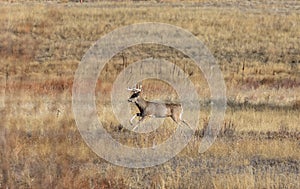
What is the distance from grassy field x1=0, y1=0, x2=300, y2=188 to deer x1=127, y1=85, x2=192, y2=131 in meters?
0.22

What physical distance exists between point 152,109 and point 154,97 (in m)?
4.31

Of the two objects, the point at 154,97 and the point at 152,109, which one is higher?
the point at 154,97

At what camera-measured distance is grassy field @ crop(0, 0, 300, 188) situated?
948 centimetres

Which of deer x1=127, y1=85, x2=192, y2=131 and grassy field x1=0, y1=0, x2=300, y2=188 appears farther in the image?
deer x1=127, y1=85, x2=192, y2=131

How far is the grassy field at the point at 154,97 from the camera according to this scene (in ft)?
31.1

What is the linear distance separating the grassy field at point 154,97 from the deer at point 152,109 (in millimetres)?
224

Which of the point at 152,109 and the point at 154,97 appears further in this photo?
the point at 154,97

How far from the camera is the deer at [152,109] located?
12.7 metres

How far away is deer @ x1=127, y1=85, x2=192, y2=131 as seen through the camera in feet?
41.5

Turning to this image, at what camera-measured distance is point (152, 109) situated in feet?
42.2

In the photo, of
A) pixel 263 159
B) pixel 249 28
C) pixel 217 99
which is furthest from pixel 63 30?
pixel 263 159

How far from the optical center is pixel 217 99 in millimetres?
18047

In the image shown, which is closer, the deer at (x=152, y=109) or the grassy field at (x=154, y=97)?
the grassy field at (x=154, y=97)

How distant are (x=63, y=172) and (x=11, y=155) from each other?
0.63 meters
